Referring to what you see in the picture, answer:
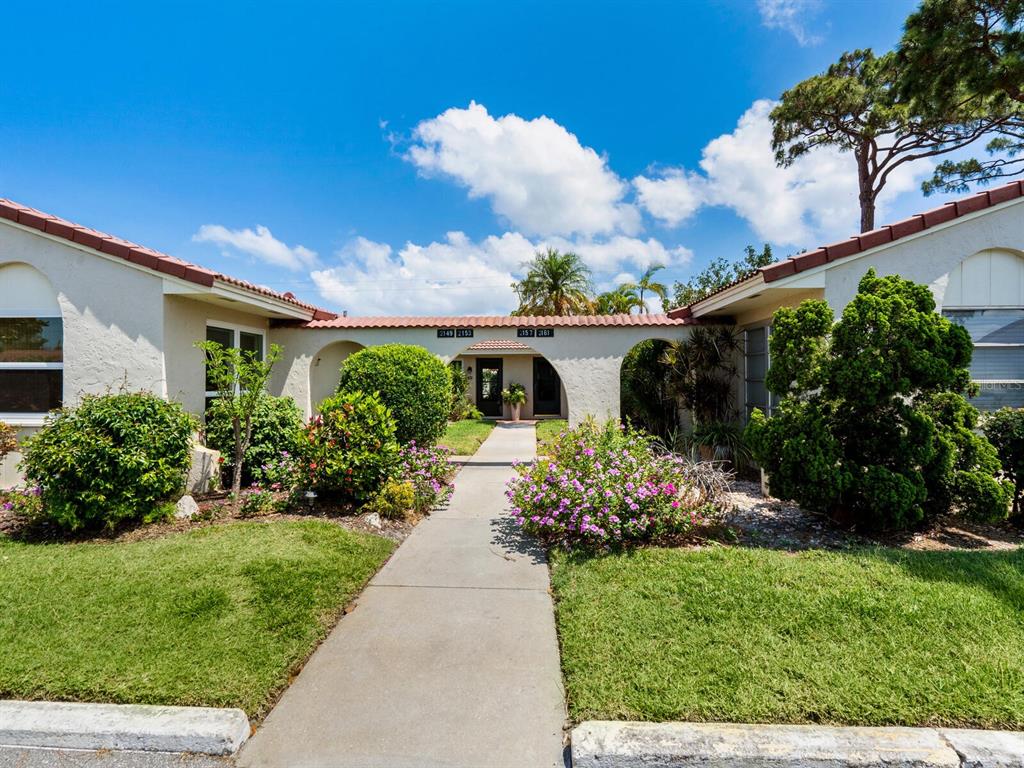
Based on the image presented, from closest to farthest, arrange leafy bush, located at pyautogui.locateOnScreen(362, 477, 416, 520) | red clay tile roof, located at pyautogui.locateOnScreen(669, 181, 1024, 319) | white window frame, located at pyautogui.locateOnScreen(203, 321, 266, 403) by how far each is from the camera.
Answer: leafy bush, located at pyautogui.locateOnScreen(362, 477, 416, 520), red clay tile roof, located at pyautogui.locateOnScreen(669, 181, 1024, 319), white window frame, located at pyautogui.locateOnScreen(203, 321, 266, 403)

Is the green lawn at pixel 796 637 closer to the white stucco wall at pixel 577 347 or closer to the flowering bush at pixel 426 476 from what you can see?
the flowering bush at pixel 426 476

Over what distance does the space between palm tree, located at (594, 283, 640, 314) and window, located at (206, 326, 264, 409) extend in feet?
55.0

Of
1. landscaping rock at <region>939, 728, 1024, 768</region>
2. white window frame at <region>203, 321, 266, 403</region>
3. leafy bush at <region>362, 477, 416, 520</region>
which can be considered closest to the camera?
landscaping rock at <region>939, 728, 1024, 768</region>

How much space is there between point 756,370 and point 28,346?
482 inches

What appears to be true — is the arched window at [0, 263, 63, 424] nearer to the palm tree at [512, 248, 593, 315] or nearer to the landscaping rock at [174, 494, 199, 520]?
the landscaping rock at [174, 494, 199, 520]

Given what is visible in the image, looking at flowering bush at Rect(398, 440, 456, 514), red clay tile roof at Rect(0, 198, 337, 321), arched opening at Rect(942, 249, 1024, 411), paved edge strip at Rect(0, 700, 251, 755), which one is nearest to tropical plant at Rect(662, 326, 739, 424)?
arched opening at Rect(942, 249, 1024, 411)

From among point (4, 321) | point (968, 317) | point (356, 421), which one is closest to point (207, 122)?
point (4, 321)

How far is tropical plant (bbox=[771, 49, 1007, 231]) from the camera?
50.0 ft

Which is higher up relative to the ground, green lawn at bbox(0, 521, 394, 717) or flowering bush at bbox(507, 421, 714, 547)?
flowering bush at bbox(507, 421, 714, 547)

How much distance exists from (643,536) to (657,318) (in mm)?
6146

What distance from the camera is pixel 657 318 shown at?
10.4 m

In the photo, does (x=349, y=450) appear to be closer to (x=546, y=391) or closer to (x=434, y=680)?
(x=434, y=680)

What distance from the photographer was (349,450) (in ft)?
20.9

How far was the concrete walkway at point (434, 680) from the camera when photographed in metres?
2.50
